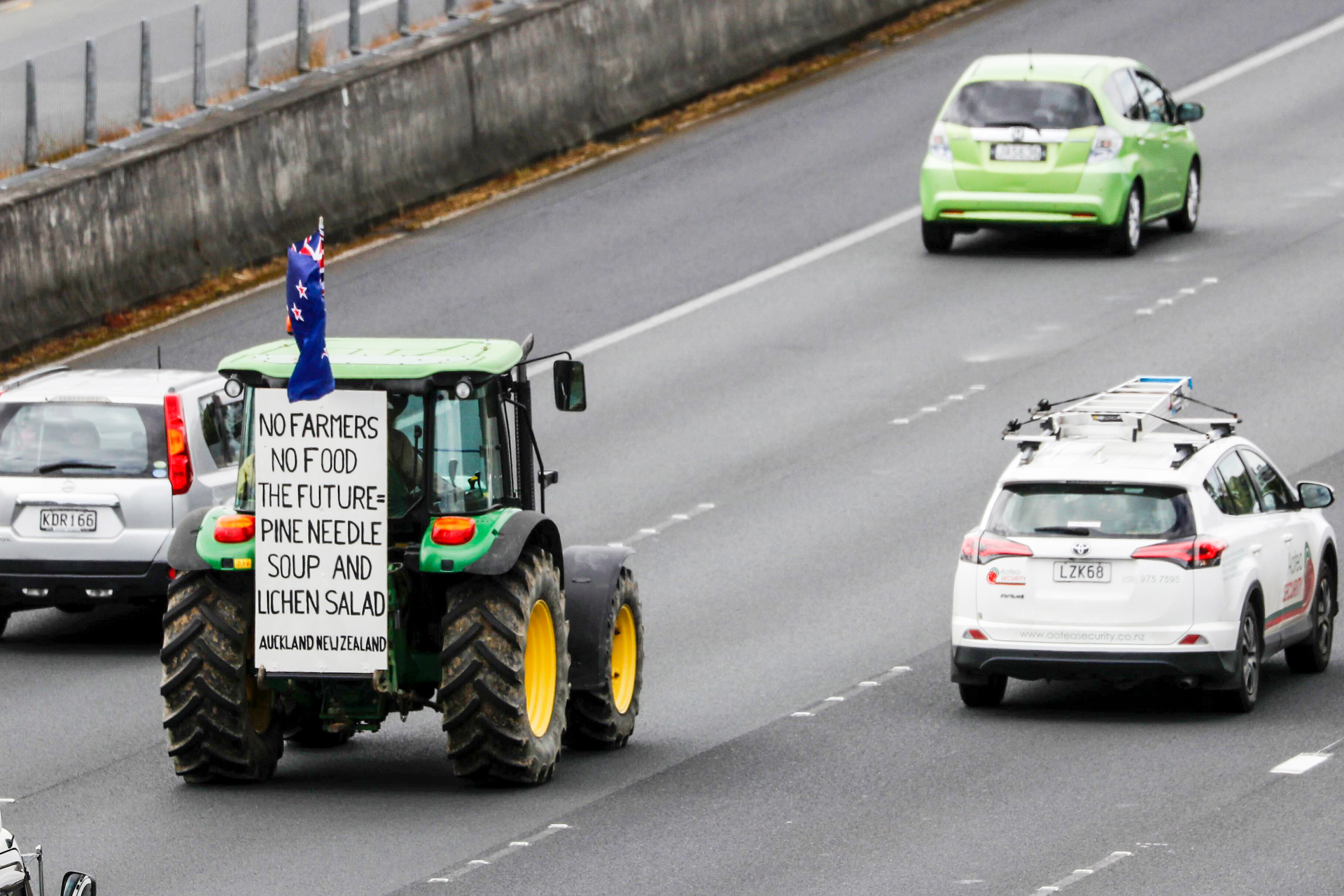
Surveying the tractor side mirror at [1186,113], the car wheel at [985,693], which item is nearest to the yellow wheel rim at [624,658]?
the car wheel at [985,693]

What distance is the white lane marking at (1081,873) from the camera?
37.7 feet

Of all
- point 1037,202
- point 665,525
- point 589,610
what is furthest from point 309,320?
point 1037,202

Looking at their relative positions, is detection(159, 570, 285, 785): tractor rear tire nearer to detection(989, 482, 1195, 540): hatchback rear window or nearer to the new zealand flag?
the new zealand flag

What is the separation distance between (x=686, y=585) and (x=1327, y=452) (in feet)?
19.1

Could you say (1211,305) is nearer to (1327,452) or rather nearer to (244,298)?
(1327,452)

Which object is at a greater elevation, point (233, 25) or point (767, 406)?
point (233, 25)

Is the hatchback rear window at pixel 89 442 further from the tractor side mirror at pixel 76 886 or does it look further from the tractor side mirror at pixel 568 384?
the tractor side mirror at pixel 76 886

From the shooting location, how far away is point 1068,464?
15.7 m

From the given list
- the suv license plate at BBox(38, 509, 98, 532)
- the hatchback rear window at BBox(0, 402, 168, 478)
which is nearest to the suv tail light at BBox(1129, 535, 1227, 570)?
the hatchback rear window at BBox(0, 402, 168, 478)

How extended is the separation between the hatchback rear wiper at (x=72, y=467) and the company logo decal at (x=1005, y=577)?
19.8 ft

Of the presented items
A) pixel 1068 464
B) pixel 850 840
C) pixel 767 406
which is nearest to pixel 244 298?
pixel 767 406

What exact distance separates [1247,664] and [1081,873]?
13.3ft

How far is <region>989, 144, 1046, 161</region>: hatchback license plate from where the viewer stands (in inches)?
1102

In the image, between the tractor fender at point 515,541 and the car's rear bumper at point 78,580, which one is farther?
the car's rear bumper at point 78,580
